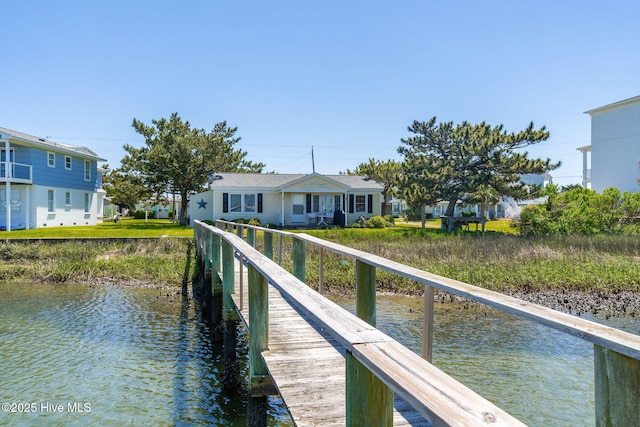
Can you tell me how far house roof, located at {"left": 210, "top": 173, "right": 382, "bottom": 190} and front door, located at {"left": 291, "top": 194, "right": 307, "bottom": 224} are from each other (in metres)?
1.19

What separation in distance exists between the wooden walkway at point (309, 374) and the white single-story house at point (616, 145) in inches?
1214

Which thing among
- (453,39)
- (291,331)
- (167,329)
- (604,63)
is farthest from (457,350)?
(604,63)

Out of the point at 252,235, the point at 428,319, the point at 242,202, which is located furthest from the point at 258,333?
the point at 242,202

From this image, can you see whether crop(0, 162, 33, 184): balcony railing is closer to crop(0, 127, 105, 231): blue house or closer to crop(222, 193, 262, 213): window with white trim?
crop(0, 127, 105, 231): blue house

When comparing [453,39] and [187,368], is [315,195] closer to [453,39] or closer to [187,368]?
[453,39]

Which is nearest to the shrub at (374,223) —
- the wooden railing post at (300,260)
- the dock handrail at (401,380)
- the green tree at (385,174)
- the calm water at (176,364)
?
the green tree at (385,174)

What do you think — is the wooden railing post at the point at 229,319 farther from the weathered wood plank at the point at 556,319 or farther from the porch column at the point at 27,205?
the porch column at the point at 27,205

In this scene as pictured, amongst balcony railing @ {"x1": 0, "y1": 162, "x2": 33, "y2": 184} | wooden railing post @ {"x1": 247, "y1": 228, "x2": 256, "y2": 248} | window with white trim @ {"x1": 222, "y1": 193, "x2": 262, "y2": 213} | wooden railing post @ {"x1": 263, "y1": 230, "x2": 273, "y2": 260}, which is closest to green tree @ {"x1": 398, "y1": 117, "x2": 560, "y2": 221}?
window with white trim @ {"x1": 222, "y1": 193, "x2": 262, "y2": 213}

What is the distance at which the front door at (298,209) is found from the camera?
96.8 feet

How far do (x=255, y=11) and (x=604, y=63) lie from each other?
14.5 metres

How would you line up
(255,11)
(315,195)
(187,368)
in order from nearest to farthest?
(187,368) < (255,11) < (315,195)

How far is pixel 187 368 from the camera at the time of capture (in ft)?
25.4

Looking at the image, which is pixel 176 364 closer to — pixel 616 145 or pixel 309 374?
pixel 309 374

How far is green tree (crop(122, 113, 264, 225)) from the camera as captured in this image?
30.4m
